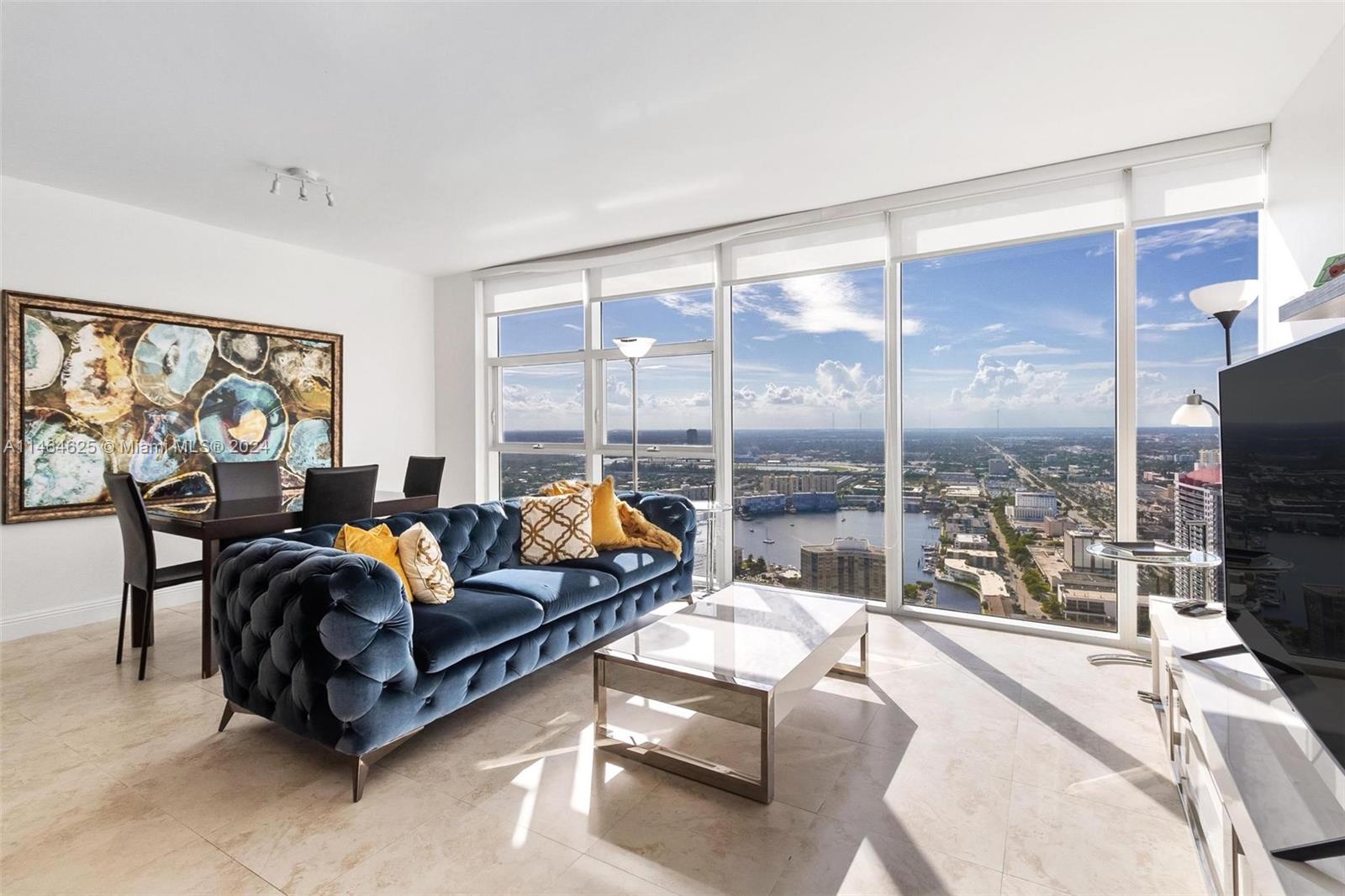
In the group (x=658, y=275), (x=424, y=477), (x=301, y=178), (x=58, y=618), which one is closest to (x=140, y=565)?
(x=58, y=618)

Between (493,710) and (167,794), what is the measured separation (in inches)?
43.8

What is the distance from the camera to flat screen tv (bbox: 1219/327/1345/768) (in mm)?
1219

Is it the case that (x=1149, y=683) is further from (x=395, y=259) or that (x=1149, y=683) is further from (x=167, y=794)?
(x=395, y=259)

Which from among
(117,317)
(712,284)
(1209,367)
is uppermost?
(712,284)

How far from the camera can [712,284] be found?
487cm

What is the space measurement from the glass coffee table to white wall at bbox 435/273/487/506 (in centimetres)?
368

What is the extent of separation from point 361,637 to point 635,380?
10.1 feet

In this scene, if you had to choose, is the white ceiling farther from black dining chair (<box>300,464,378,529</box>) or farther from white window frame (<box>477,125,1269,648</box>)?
black dining chair (<box>300,464,378,529</box>)

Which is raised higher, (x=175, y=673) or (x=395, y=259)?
(x=395, y=259)

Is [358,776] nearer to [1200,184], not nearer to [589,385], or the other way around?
[589,385]

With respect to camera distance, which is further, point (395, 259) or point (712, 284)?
point (395, 259)

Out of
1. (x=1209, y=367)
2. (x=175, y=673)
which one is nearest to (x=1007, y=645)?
(x=1209, y=367)

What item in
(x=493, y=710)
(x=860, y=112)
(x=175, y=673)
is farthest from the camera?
(x=175, y=673)

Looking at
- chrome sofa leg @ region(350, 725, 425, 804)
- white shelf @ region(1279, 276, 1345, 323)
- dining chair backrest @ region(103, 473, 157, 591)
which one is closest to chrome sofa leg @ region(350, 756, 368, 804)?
chrome sofa leg @ region(350, 725, 425, 804)
